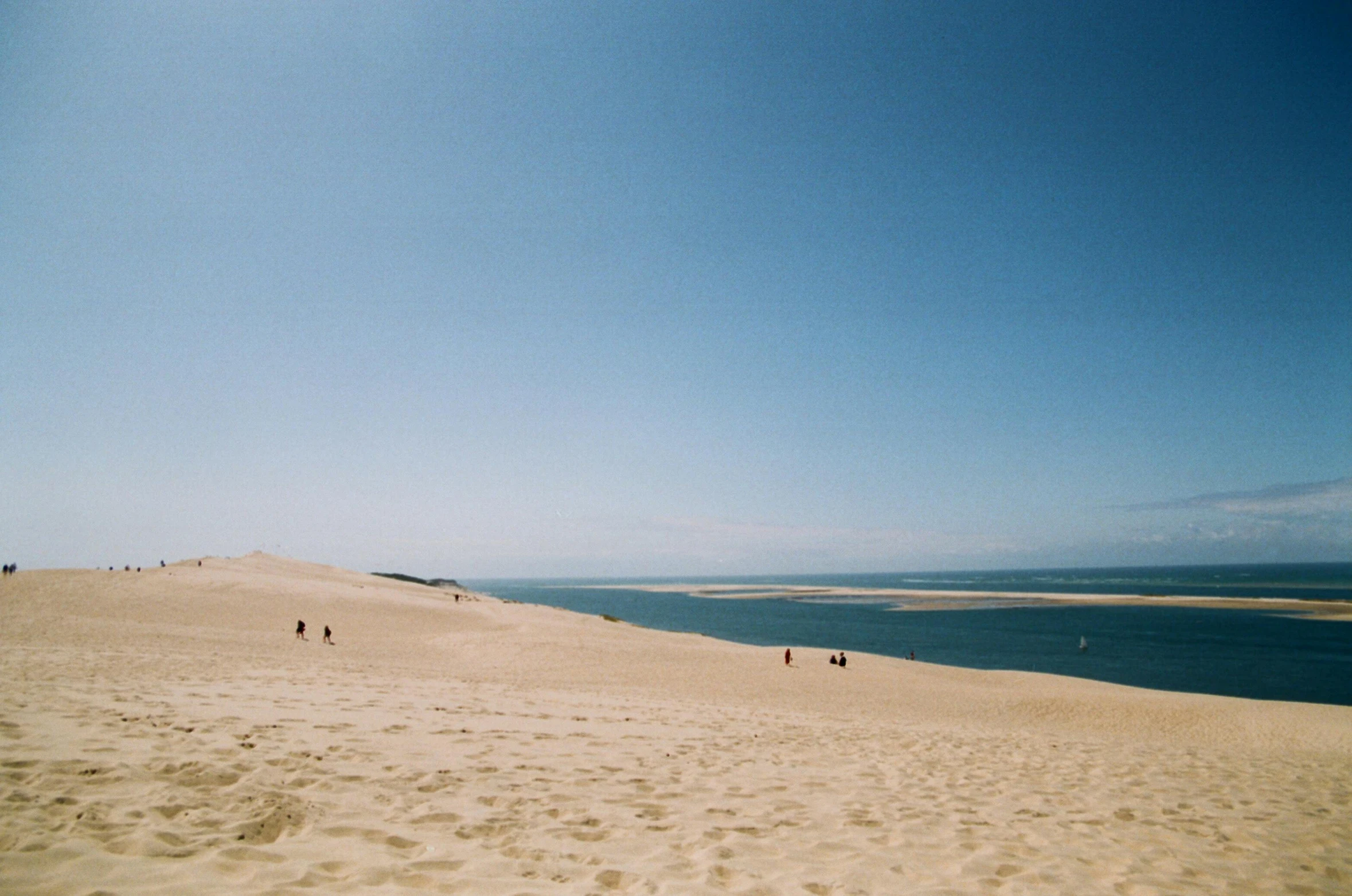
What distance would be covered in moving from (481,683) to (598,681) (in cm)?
602

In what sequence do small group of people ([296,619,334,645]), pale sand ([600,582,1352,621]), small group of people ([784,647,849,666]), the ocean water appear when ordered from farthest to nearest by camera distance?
pale sand ([600,582,1352,621]) < the ocean water < small group of people ([784,647,849,666]) < small group of people ([296,619,334,645])

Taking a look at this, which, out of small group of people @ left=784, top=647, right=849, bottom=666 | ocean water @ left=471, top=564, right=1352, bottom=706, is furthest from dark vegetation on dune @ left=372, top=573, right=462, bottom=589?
small group of people @ left=784, top=647, right=849, bottom=666

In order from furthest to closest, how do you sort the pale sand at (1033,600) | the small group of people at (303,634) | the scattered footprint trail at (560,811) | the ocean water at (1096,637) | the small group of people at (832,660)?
the pale sand at (1033,600), the ocean water at (1096,637), the small group of people at (832,660), the small group of people at (303,634), the scattered footprint trail at (560,811)

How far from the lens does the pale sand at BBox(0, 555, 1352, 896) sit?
520 cm

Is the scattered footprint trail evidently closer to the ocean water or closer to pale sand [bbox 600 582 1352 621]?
the ocean water

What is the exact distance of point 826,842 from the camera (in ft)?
21.6

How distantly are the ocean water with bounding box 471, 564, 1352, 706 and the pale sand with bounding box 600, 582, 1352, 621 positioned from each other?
17.0 feet

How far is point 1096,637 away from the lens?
5938 centimetres

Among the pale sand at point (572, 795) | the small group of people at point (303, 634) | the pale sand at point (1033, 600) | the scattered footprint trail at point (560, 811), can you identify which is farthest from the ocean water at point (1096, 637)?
the scattered footprint trail at point (560, 811)

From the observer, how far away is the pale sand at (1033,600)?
7844 cm

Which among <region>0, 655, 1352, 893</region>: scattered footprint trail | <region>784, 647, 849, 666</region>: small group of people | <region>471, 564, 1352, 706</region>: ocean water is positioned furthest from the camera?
<region>471, 564, 1352, 706</region>: ocean water

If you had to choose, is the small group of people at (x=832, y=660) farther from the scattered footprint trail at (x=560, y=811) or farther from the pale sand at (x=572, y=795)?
the scattered footprint trail at (x=560, y=811)

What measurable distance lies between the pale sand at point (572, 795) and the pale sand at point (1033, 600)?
81812 mm

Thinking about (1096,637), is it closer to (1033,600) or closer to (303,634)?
(1033,600)
